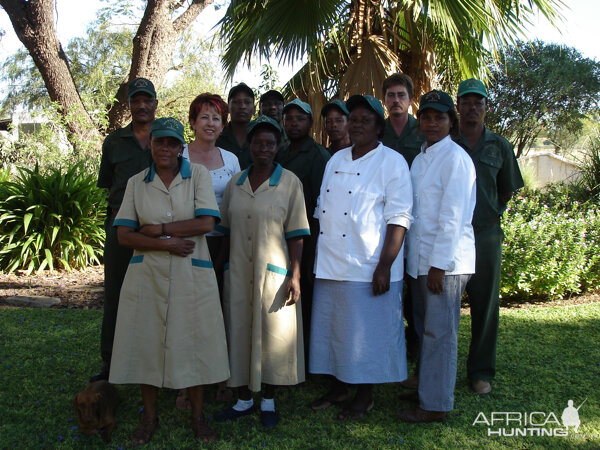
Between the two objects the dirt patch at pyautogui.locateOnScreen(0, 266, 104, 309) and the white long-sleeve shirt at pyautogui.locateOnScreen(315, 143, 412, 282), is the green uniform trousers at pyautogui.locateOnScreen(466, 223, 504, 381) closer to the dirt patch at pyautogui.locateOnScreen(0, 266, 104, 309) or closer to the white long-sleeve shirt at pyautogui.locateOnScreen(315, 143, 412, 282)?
the white long-sleeve shirt at pyautogui.locateOnScreen(315, 143, 412, 282)

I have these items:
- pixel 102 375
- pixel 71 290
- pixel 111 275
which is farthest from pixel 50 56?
pixel 102 375

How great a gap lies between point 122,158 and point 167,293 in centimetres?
132

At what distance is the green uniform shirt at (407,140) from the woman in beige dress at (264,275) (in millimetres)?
1084

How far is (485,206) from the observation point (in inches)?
153

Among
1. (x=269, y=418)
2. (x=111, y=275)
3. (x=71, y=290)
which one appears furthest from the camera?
(x=71, y=290)

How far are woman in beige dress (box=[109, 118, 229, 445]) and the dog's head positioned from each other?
285 mm

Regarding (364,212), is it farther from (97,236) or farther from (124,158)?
(97,236)

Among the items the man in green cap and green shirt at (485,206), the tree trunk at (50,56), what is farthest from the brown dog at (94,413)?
the tree trunk at (50,56)

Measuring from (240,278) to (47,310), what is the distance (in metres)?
3.92

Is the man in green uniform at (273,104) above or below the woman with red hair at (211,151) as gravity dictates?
above

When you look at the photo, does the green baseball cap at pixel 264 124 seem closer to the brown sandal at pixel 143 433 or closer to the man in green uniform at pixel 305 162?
the man in green uniform at pixel 305 162

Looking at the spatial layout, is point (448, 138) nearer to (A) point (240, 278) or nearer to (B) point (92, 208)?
(A) point (240, 278)

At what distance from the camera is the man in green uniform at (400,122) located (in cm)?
414

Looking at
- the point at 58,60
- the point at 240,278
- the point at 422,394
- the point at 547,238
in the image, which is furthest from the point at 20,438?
the point at 58,60
